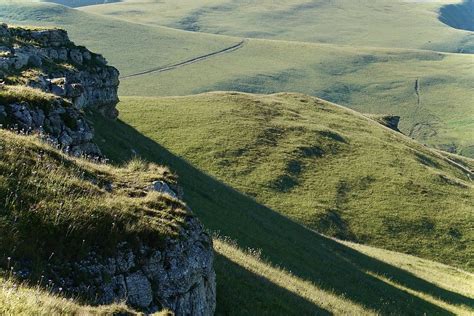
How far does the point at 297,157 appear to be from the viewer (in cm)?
7644

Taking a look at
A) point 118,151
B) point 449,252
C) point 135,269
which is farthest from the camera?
point 449,252

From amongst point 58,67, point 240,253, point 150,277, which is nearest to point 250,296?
point 150,277

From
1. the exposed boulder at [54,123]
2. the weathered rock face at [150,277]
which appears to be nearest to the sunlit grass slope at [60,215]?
the weathered rock face at [150,277]

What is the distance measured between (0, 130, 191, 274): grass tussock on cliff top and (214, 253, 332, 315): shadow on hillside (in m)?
4.48

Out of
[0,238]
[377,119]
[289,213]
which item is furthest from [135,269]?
[377,119]

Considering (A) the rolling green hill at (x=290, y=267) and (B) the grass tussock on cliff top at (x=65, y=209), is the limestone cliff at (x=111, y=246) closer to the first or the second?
(B) the grass tussock on cliff top at (x=65, y=209)

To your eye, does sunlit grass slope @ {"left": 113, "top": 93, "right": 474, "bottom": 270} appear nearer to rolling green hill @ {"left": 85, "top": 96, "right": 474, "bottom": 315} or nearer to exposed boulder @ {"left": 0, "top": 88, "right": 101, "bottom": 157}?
rolling green hill @ {"left": 85, "top": 96, "right": 474, "bottom": 315}

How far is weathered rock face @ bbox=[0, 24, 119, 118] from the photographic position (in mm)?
32406

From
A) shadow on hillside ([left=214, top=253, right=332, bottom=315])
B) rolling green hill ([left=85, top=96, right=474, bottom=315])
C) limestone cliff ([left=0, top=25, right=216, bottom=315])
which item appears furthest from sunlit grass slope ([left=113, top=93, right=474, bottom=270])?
limestone cliff ([left=0, top=25, right=216, bottom=315])

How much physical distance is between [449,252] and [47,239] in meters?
60.6

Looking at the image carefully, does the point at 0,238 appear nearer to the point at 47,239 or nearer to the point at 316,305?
the point at 47,239

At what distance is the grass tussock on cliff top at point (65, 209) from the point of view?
11086 mm

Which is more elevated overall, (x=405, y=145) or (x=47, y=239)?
(x=47, y=239)

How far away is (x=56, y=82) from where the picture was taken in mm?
32125
